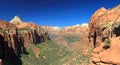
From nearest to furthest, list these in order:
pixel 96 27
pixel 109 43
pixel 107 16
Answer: pixel 109 43 → pixel 107 16 → pixel 96 27

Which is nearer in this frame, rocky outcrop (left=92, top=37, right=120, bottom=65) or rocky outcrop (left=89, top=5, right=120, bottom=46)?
rocky outcrop (left=92, top=37, right=120, bottom=65)

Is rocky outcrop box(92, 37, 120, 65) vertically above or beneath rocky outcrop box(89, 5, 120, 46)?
beneath

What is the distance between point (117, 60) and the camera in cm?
5184

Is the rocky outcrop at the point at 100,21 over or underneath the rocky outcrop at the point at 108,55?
over

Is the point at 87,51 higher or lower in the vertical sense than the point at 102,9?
lower

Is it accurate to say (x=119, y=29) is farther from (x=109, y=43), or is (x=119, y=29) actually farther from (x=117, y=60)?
(x=117, y=60)

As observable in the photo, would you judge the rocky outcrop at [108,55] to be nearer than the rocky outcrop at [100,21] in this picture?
Yes

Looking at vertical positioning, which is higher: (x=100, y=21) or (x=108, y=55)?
(x=100, y=21)

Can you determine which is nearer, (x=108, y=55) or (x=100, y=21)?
(x=108, y=55)

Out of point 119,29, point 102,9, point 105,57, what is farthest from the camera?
point 102,9

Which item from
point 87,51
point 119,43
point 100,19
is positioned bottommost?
point 87,51

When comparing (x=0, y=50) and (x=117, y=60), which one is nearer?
(x=117, y=60)

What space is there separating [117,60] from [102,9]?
129m

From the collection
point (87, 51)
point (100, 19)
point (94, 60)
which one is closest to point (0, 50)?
point (87, 51)
